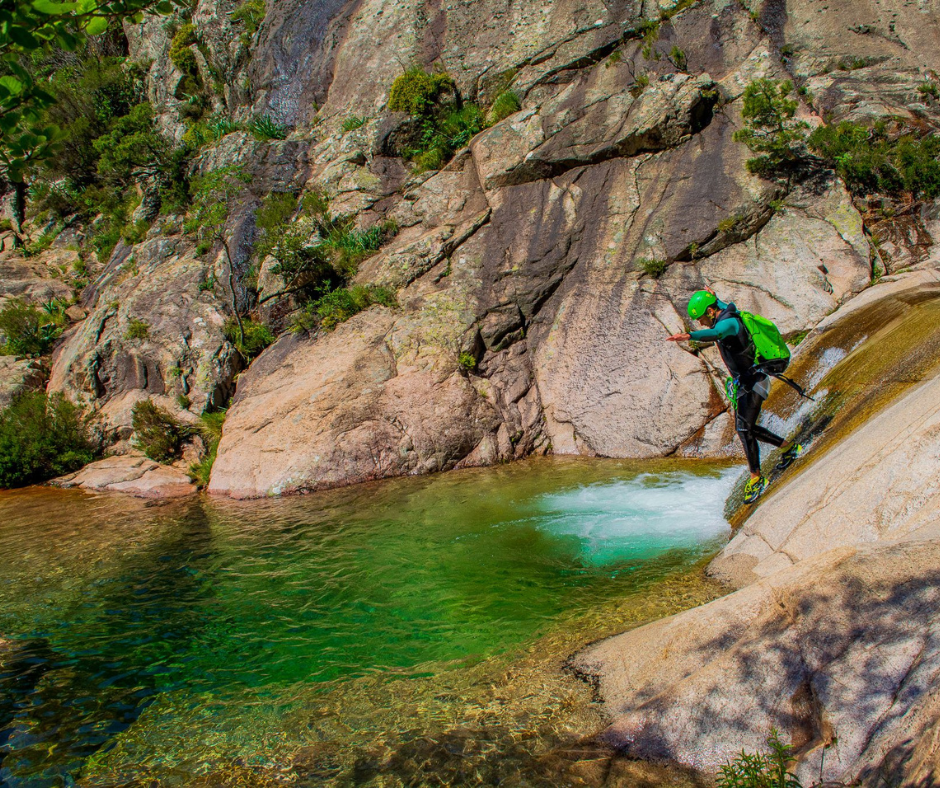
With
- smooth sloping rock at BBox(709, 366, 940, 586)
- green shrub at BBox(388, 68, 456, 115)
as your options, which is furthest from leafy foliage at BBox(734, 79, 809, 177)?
smooth sloping rock at BBox(709, 366, 940, 586)

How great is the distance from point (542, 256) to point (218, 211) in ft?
29.2

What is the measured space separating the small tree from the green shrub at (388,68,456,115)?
516cm

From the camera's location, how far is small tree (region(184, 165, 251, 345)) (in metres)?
16.3

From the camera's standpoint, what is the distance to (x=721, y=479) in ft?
29.6

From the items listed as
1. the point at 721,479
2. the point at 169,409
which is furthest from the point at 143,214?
the point at 721,479

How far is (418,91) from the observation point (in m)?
18.2

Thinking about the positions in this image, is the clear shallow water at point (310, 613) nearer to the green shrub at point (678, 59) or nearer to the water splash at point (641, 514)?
the water splash at point (641, 514)

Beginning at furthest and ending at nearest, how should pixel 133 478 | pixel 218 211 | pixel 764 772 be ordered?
pixel 218 211 < pixel 133 478 < pixel 764 772

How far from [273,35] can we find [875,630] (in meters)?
25.6

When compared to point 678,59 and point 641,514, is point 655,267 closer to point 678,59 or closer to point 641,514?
point 678,59

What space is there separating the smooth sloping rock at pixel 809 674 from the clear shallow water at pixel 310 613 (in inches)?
27.8

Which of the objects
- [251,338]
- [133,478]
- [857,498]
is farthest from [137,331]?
[857,498]

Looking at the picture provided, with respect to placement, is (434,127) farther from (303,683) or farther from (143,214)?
(303,683)

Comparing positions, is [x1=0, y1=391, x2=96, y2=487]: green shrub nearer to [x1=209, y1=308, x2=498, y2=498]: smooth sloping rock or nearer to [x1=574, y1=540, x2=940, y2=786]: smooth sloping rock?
[x1=209, y1=308, x2=498, y2=498]: smooth sloping rock
